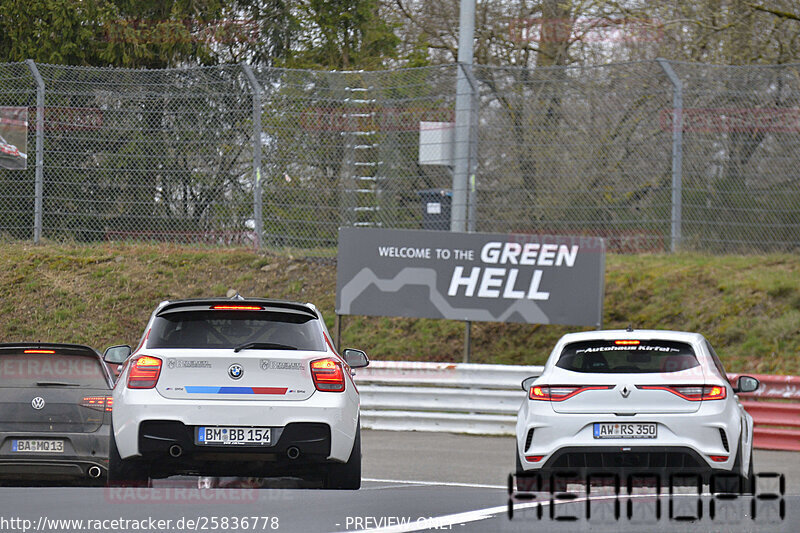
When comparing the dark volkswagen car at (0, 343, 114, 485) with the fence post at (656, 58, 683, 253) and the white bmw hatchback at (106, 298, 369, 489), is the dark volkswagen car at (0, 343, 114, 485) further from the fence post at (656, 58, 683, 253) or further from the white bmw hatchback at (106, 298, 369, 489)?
the fence post at (656, 58, 683, 253)

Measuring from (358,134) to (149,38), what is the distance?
27.3 ft

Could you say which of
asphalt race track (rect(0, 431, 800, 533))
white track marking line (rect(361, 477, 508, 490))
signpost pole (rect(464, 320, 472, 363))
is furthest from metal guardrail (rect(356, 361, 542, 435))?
white track marking line (rect(361, 477, 508, 490))

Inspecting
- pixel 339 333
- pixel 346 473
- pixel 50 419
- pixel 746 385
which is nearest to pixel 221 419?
pixel 346 473

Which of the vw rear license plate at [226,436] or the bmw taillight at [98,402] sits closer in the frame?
the vw rear license plate at [226,436]

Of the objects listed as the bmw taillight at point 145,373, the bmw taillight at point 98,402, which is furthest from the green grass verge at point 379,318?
the bmw taillight at point 145,373

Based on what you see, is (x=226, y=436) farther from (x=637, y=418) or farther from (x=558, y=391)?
(x=637, y=418)

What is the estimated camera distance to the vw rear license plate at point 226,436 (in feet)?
28.9

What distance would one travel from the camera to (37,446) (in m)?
10.1

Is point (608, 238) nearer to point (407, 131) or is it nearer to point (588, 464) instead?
point (407, 131)

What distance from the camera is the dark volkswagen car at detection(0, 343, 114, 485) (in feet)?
33.1

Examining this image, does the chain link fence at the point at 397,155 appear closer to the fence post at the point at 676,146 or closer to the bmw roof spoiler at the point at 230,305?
the fence post at the point at 676,146

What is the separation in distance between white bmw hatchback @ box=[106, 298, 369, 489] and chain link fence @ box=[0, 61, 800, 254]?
9.86 m

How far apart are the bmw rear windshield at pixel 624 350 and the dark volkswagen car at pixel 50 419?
12.3ft

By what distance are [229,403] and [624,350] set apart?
336 cm
